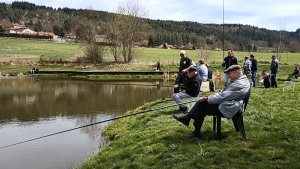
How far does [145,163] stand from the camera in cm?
611

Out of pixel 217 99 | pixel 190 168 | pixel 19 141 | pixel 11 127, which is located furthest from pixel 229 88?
pixel 11 127

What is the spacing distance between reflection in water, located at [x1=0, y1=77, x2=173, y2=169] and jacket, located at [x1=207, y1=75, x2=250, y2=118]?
12.8ft

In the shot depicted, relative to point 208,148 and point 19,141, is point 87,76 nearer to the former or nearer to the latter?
point 19,141

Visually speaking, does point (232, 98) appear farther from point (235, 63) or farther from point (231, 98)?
point (235, 63)

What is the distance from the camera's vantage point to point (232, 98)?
639cm

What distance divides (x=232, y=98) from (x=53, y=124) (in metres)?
8.06

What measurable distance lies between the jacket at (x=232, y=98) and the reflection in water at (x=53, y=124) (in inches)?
153

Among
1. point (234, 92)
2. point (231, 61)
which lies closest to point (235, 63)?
point (231, 61)

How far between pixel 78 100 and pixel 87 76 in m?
19.4

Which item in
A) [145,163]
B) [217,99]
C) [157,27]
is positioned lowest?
[145,163]

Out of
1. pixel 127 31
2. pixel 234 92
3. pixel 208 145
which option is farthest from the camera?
pixel 127 31

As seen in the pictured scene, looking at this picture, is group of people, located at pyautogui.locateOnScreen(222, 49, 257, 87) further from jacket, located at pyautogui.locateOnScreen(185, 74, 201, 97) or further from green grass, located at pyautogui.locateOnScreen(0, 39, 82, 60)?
green grass, located at pyautogui.locateOnScreen(0, 39, 82, 60)

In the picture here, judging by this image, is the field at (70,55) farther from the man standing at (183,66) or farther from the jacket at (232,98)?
the jacket at (232,98)

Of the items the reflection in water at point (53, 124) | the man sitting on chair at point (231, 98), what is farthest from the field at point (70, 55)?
the man sitting on chair at point (231, 98)
